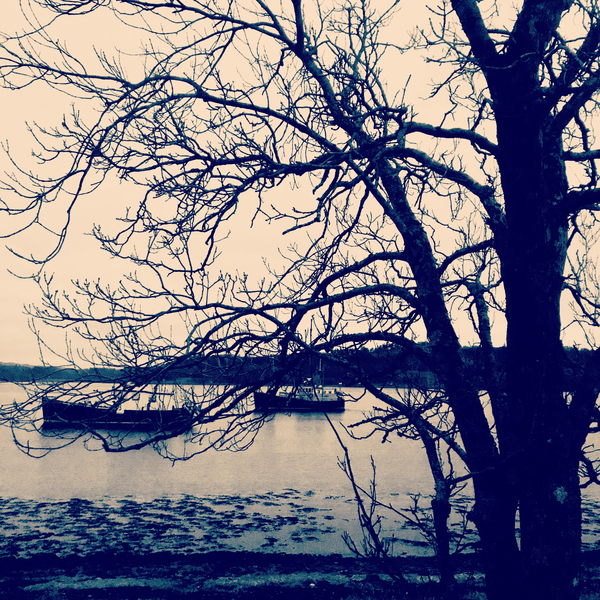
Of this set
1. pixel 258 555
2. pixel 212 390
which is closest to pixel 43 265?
pixel 212 390

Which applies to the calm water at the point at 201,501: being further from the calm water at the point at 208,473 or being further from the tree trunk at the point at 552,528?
the tree trunk at the point at 552,528

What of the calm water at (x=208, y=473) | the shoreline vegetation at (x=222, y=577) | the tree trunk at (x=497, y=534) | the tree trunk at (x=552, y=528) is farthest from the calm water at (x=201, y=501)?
the tree trunk at (x=552, y=528)

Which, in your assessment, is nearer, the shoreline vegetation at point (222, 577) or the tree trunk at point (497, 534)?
the tree trunk at point (497, 534)

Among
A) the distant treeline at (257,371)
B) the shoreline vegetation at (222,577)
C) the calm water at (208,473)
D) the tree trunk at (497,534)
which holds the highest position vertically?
the distant treeline at (257,371)

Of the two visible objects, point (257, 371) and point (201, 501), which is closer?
point (257, 371)

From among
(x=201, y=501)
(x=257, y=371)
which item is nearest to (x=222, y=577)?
(x=257, y=371)

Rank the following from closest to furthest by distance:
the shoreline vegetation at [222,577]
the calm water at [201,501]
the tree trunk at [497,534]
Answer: the tree trunk at [497,534], the shoreline vegetation at [222,577], the calm water at [201,501]

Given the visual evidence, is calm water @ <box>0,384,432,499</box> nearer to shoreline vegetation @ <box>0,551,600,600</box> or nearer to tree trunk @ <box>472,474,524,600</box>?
shoreline vegetation @ <box>0,551,600,600</box>

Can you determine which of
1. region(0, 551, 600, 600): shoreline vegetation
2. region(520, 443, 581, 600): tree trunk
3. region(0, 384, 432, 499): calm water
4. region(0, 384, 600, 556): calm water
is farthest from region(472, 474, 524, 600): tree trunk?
region(0, 384, 432, 499): calm water

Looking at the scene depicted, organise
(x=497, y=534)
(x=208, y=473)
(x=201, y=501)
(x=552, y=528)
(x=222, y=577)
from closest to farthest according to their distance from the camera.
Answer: (x=552, y=528)
(x=497, y=534)
(x=222, y=577)
(x=201, y=501)
(x=208, y=473)

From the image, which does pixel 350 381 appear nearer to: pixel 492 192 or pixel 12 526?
pixel 492 192

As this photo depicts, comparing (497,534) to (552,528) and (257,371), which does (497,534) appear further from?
(257,371)

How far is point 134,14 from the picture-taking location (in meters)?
4.92

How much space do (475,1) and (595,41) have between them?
1256 millimetres
